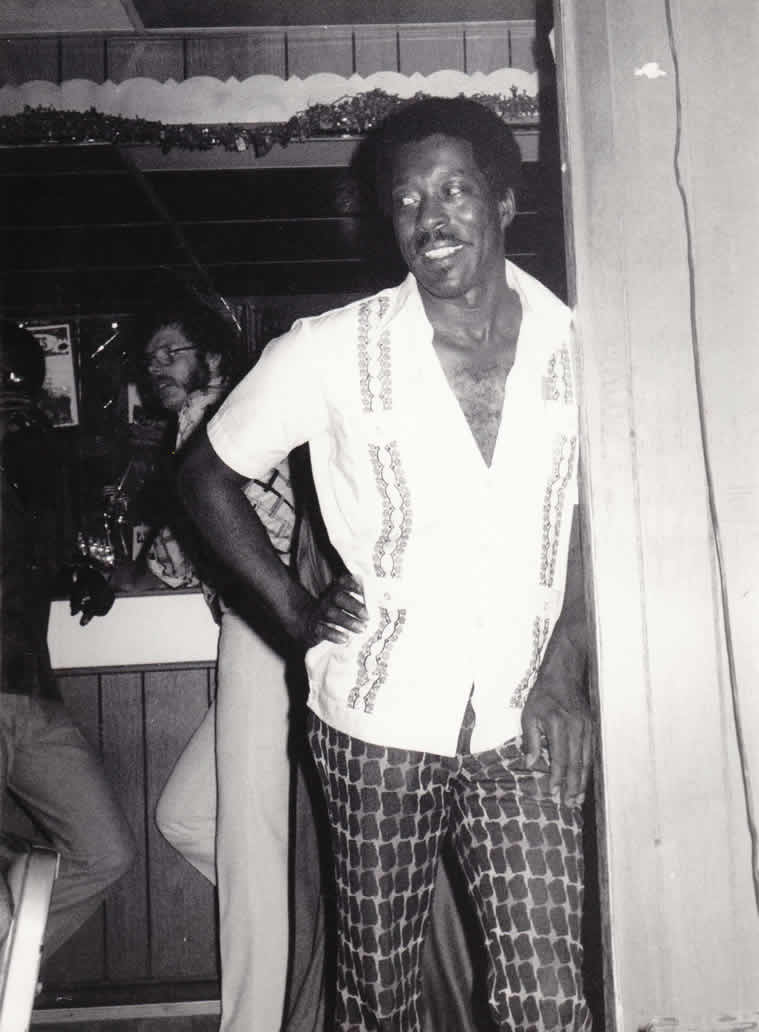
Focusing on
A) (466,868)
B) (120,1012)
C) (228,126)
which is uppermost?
(228,126)

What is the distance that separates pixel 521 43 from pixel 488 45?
10cm

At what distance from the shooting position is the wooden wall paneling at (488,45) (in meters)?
2.94

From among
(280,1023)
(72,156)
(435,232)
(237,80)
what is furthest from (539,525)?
(72,156)

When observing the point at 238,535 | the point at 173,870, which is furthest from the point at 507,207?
the point at 173,870

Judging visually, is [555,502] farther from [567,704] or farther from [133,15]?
[133,15]

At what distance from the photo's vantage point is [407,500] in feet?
4.99

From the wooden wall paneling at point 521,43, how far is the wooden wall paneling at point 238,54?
68 cm

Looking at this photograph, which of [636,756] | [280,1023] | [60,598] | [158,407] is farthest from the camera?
[158,407]

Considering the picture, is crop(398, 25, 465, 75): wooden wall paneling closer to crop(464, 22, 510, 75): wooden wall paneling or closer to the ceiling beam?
crop(464, 22, 510, 75): wooden wall paneling

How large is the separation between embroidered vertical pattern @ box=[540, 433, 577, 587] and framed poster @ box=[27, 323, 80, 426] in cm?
346

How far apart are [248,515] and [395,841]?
60 centimetres

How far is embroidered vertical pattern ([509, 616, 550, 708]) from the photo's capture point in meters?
1.55

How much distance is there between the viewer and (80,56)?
2936 mm

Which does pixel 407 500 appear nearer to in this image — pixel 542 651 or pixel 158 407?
Answer: pixel 542 651
